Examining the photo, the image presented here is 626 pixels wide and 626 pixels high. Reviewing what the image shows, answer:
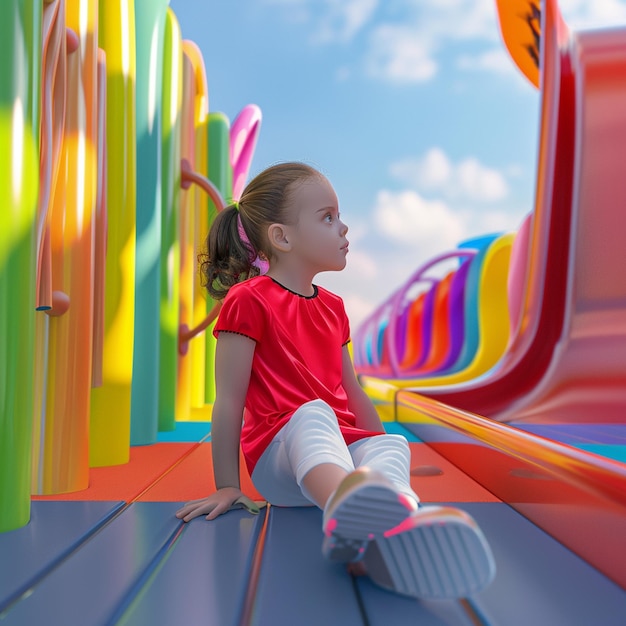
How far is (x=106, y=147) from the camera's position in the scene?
139 centimetres

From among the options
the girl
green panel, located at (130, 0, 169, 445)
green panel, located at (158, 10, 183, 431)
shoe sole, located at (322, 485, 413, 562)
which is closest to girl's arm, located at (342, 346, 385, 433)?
the girl

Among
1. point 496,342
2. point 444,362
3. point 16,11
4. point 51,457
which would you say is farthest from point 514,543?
point 444,362

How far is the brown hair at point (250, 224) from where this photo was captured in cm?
115

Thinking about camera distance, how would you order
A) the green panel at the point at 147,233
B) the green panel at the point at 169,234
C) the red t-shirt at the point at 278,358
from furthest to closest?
the green panel at the point at 169,234
the green panel at the point at 147,233
the red t-shirt at the point at 278,358

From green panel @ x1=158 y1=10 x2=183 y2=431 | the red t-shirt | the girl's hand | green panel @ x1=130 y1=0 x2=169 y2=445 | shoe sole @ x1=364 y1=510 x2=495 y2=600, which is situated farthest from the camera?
green panel @ x1=158 y1=10 x2=183 y2=431

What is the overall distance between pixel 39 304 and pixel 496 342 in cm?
359

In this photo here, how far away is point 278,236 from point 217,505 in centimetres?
49

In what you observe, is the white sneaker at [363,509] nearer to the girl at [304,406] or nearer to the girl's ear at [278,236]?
the girl at [304,406]

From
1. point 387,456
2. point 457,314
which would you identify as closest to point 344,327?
point 387,456

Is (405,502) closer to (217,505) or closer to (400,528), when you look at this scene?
(400,528)

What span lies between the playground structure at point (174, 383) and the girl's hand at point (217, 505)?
2cm

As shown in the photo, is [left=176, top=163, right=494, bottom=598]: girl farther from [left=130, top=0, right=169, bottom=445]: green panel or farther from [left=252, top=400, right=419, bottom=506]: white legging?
[left=130, top=0, right=169, bottom=445]: green panel

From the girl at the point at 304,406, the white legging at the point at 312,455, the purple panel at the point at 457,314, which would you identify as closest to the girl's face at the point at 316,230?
the girl at the point at 304,406

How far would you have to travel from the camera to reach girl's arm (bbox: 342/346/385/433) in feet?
4.03
